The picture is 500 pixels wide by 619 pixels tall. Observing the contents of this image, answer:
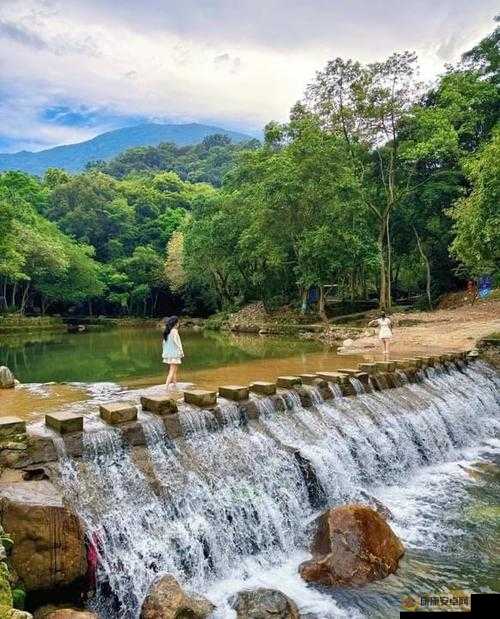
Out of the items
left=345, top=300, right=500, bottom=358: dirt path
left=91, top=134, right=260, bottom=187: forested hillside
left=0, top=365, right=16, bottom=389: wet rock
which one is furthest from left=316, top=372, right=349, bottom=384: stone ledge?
left=91, top=134, right=260, bottom=187: forested hillside

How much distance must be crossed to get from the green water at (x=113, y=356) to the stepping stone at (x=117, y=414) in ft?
21.2

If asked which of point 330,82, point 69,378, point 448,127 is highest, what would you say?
point 330,82

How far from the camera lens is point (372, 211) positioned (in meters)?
31.8

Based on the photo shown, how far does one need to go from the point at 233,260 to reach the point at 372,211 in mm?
10142

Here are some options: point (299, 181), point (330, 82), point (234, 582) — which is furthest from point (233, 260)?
point (234, 582)

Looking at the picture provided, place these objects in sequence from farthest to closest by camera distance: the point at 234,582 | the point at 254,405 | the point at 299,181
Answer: the point at 299,181 → the point at 254,405 → the point at 234,582

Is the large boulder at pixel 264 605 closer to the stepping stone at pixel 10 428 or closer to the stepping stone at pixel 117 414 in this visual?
the stepping stone at pixel 117 414

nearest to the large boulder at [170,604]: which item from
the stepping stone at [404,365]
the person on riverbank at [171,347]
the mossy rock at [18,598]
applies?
the mossy rock at [18,598]

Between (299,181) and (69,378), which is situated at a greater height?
(299,181)

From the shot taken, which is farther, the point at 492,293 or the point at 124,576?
the point at 492,293

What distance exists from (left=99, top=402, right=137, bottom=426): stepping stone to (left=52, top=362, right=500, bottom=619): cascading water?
8.5 inches

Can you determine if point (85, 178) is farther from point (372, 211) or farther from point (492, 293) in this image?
point (492, 293)

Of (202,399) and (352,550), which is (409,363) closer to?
(202,399)

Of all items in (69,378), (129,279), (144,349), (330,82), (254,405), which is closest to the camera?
(254,405)
